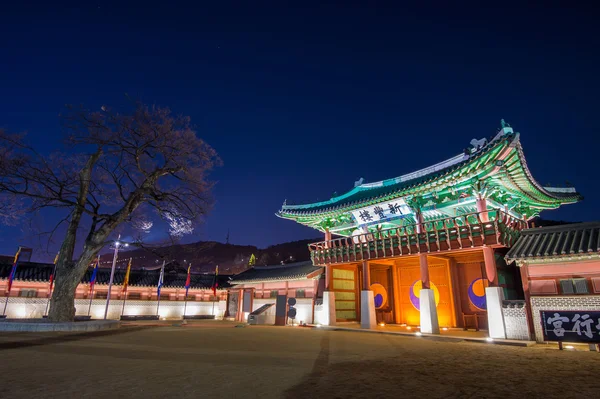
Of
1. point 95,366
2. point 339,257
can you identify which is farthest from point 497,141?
point 95,366

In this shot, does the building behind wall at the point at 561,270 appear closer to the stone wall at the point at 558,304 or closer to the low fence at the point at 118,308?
the stone wall at the point at 558,304

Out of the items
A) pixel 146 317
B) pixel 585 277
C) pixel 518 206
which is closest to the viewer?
pixel 585 277

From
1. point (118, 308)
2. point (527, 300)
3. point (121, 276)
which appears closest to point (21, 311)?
point (118, 308)

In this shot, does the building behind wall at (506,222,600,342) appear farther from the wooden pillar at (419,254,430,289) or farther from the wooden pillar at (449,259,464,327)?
the wooden pillar at (449,259,464,327)

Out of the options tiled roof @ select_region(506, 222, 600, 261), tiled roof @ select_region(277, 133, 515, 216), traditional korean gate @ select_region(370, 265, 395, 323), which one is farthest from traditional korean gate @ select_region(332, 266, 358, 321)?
tiled roof @ select_region(506, 222, 600, 261)

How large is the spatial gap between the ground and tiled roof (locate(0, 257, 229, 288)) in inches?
1028

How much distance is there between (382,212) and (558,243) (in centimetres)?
926

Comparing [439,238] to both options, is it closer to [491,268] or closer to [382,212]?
[491,268]

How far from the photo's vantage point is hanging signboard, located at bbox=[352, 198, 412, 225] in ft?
64.6

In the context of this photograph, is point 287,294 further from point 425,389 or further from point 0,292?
point 0,292

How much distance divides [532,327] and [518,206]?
8.26 metres

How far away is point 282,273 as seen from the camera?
2847cm

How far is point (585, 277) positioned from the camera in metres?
12.5

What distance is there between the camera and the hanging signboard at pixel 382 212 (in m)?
19.7
